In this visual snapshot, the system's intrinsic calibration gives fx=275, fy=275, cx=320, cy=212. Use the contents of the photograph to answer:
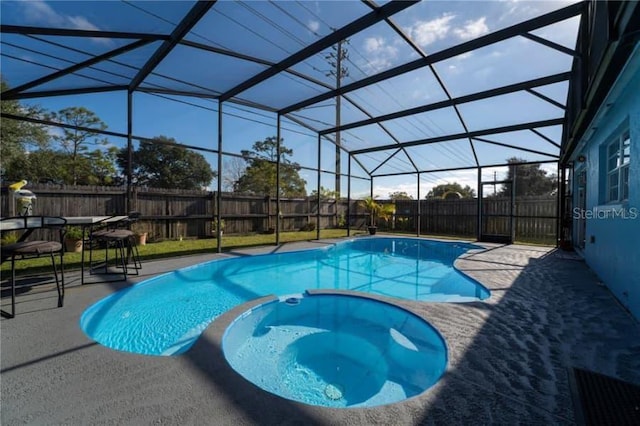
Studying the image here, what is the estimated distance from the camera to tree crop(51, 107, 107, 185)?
16250 mm

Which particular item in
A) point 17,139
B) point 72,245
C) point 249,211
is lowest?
point 72,245

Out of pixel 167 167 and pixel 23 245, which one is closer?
pixel 23 245

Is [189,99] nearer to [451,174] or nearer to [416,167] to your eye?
[416,167]

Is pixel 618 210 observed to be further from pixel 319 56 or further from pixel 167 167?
pixel 167 167

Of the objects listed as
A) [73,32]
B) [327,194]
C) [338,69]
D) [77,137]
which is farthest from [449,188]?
[77,137]

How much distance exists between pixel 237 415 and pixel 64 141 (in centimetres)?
2183

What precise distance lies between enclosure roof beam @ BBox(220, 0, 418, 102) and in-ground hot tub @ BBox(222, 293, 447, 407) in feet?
13.3

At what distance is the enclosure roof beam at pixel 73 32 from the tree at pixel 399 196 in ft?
42.4

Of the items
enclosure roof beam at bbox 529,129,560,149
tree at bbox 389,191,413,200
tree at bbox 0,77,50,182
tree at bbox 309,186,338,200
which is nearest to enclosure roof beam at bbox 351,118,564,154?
enclosure roof beam at bbox 529,129,560,149

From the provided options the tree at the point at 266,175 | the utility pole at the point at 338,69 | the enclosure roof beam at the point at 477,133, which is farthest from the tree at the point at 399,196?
the tree at the point at 266,175

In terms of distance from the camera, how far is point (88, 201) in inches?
278

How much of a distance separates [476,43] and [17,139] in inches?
775

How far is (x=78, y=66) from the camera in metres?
4.63

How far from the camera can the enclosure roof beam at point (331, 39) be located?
3.86 metres
